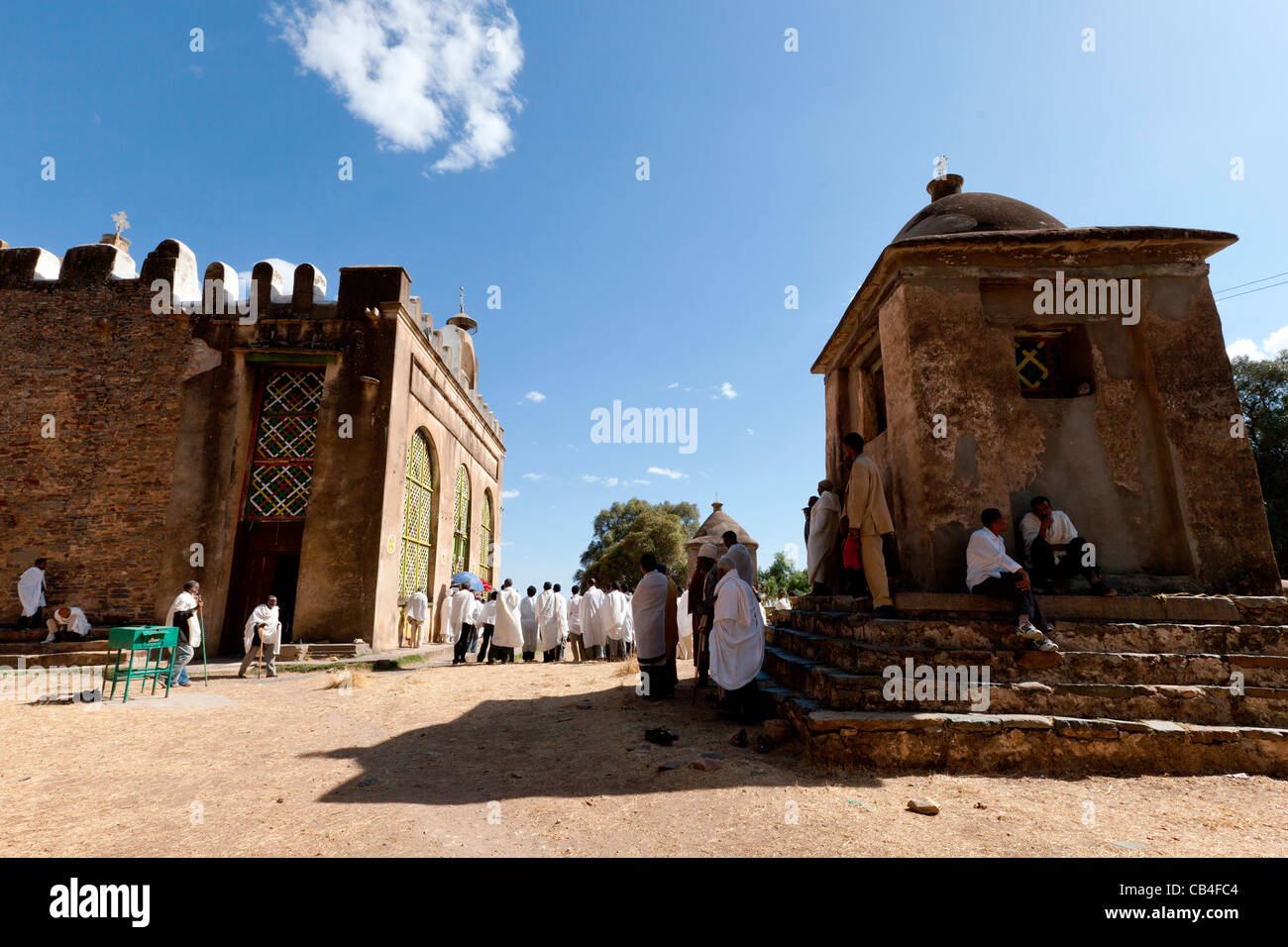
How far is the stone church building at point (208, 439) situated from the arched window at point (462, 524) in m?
4.19

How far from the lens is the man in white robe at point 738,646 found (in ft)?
18.9

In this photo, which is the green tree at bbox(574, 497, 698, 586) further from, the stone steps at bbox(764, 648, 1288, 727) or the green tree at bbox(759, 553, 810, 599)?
the stone steps at bbox(764, 648, 1288, 727)

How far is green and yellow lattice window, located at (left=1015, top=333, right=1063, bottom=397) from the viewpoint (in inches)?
243

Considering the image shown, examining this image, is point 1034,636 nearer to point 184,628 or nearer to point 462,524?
point 184,628

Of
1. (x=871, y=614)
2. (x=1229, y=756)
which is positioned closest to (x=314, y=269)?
(x=871, y=614)

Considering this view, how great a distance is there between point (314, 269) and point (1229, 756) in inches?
594

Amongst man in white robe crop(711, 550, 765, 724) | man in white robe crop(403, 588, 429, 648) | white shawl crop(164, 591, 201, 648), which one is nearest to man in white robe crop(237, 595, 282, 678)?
white shawl crop(164, 591, 201, 648)

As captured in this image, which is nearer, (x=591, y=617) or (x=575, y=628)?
(x=591, y=617)

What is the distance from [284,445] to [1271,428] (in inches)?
1157

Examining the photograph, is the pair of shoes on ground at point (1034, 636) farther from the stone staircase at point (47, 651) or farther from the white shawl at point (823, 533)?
the stone staircase at point (47, 651)

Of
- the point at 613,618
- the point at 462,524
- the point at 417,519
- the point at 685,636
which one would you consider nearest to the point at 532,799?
the point at 685,636

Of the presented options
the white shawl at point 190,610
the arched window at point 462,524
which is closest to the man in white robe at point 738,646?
the white shawl at point 190,610

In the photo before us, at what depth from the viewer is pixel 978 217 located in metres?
6.55

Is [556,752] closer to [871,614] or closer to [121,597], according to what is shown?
[871,614]
